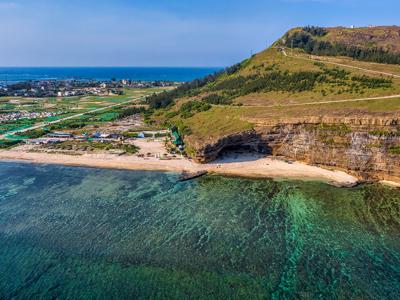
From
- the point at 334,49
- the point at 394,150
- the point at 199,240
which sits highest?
the point at 334,49

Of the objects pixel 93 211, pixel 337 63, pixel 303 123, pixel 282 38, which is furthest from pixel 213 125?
pixel 282 38

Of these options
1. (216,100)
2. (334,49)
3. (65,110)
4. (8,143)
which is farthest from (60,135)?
(334,49)

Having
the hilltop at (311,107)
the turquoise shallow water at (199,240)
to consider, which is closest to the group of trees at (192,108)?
the hilltop at (311,107)

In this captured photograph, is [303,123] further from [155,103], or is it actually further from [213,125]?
[155,103]

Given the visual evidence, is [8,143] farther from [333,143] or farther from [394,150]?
[394,150]

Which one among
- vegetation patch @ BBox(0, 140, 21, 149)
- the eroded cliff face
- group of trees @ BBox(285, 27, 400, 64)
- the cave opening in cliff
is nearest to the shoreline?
the cave opening in cliff

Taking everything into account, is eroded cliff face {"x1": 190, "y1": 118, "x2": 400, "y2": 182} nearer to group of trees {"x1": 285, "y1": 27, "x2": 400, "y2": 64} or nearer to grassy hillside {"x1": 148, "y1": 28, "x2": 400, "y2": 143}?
grassy hillside {"x1": 148, "y1": 28, "x2": 400, "y2": 143}
